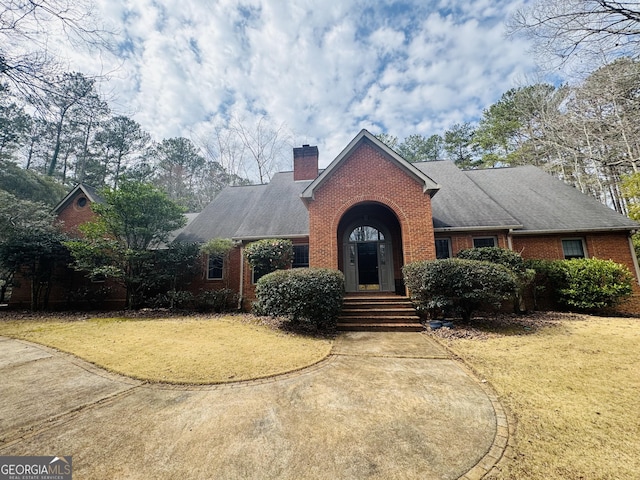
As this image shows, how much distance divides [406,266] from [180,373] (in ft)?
23.7

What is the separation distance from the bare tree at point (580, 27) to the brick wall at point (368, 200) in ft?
17.4

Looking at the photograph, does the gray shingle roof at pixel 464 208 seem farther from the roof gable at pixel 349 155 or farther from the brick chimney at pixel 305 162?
the brick chimney at pixel 305 162

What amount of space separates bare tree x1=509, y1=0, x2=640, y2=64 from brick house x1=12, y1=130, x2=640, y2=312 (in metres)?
4.95

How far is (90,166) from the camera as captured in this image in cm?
→ 2711

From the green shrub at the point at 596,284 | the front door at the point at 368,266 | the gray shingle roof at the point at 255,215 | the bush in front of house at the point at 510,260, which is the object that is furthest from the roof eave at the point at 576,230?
the gray shingle roof at the point at 255,215

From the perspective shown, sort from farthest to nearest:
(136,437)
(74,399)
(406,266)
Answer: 1. (406,266)
2. (74,399)
3. (136,437)

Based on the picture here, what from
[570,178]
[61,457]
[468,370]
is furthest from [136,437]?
[570,178]

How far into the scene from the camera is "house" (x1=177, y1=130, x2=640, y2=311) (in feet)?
33.1

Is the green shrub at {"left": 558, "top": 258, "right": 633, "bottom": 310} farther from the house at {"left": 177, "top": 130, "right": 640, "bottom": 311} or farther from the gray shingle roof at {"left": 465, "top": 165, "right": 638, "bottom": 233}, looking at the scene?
the gray shingle roof at {"left": 465, "top": 165, "right": 638, "bottom": 233}

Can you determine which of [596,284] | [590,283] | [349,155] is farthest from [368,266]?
[596,284]

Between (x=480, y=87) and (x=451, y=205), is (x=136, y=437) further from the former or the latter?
(x=480, y=87)

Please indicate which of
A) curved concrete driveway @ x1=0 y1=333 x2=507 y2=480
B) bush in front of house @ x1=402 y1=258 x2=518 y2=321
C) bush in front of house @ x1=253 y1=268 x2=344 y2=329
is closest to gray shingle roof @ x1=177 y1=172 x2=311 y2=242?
bush in front of house @ x1=253 y1=268 x2=344 y2=329

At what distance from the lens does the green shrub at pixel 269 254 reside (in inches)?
427

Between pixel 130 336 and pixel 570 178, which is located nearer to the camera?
pixel 130 336
